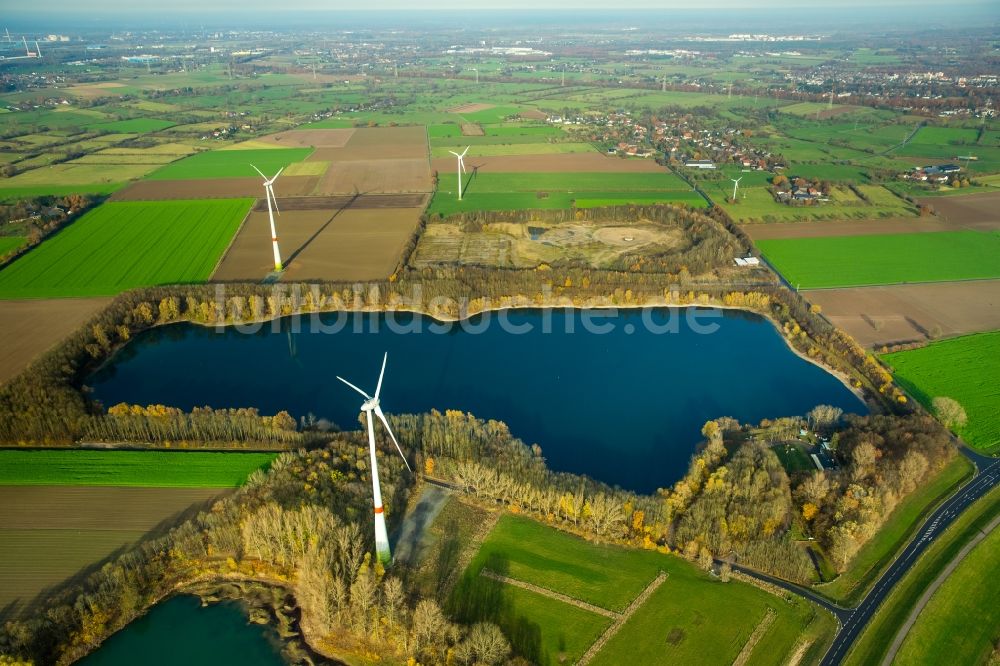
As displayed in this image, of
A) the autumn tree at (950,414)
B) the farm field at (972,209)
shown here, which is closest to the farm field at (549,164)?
the farm field at (972,209)

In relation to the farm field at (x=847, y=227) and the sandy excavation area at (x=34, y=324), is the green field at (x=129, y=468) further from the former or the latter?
the farm field at (x=847, y=227)

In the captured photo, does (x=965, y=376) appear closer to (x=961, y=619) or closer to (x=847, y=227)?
(x=961, y=619)

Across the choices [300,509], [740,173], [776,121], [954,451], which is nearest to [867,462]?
[954,451]

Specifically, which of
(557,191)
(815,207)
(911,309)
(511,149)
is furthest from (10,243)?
(815,207)

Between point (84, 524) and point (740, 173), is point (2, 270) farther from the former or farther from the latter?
point (740, 173)

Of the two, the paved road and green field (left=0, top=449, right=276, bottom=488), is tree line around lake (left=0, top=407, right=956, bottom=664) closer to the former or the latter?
the paved road

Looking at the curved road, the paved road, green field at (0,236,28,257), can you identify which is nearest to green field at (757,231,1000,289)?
the paved road
